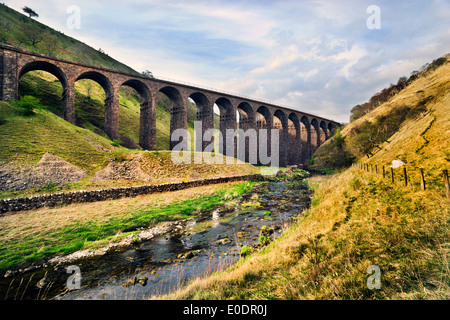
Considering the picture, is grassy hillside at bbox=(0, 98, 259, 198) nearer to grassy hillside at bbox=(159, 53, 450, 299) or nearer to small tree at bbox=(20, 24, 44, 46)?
grassy hillside at bbox=(159, 53, 450, 299)

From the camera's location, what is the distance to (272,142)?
6025 cm

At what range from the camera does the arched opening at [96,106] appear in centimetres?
3441

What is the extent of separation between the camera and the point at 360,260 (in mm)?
4656

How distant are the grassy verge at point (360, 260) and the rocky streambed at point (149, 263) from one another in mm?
1584

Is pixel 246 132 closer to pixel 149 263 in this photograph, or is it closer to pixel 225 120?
pixel 225 120

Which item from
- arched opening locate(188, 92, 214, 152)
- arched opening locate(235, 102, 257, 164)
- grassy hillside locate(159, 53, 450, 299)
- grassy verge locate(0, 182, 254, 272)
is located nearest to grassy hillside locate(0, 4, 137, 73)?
arched opening locate(188, 92, 214, 152)

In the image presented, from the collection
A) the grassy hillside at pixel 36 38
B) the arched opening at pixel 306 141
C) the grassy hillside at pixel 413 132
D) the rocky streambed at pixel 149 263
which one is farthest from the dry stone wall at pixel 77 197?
the arched opening at pixel 306 141

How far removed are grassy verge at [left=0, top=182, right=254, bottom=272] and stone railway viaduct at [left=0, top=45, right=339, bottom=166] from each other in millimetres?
24391

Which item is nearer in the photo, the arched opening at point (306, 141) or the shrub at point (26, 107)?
the shrub at point (26, 107)

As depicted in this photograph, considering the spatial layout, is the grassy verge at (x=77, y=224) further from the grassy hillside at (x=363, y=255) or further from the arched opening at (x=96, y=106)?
the arched opening at (x=96, y=106)

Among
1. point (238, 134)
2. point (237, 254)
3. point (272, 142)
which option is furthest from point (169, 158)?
point (272, 142)

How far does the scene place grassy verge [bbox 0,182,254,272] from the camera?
25.1 feet

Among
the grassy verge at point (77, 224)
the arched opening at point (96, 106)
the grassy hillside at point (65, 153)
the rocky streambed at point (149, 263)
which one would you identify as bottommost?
the rocky streambed at point (149, 263)

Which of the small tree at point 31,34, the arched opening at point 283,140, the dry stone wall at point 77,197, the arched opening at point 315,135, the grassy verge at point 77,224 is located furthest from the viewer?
the arched opening at point 315,135
